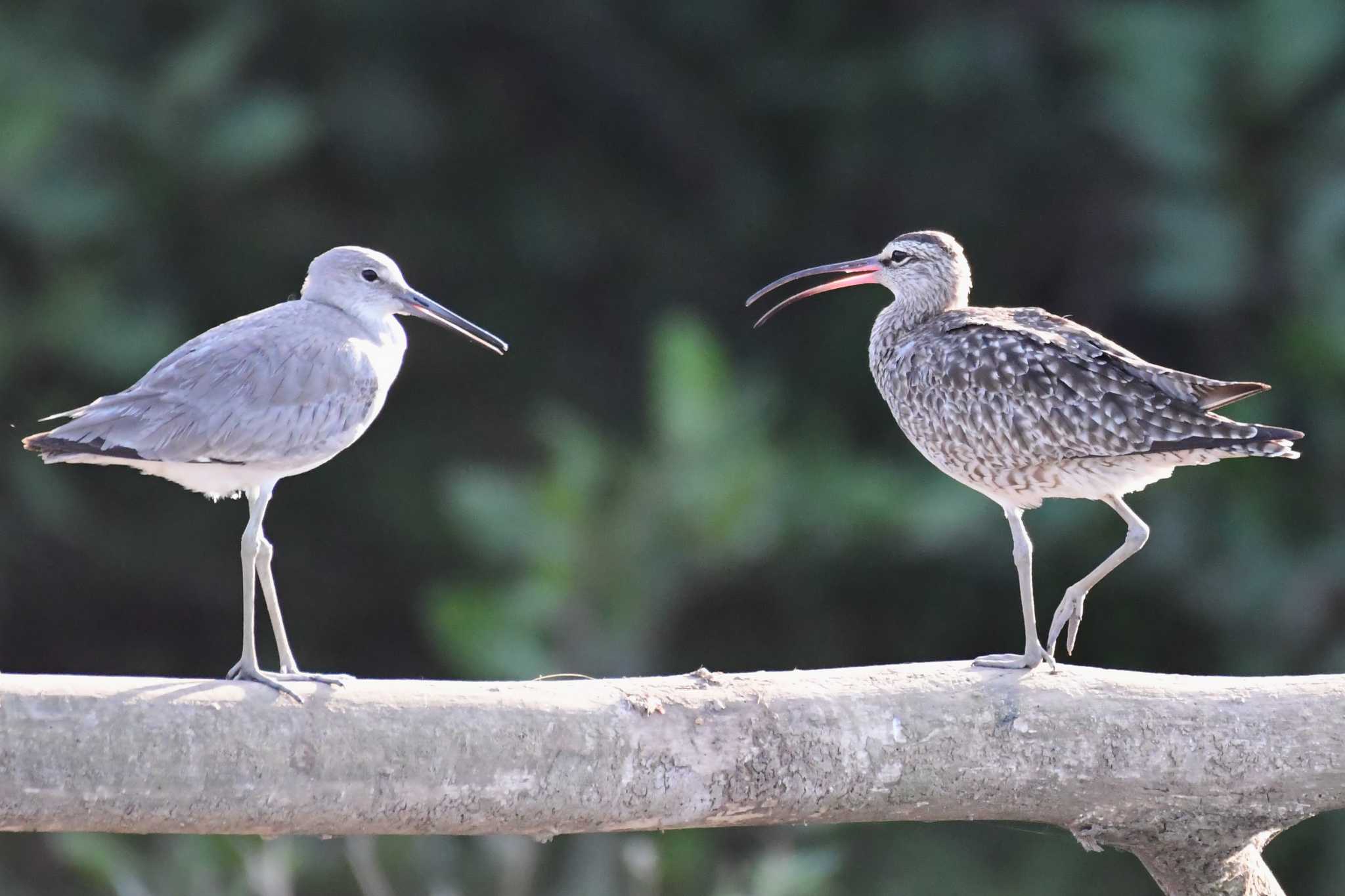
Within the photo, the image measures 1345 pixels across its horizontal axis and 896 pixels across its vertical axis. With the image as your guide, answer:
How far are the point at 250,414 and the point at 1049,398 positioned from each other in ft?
5.68

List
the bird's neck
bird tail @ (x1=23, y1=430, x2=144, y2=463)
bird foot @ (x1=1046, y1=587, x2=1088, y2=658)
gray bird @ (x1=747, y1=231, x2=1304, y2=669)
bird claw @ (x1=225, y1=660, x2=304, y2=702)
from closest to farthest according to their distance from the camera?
bird claw @ (x1=225, y1=660, x2=304, y2=702), bird tail @ (x1=23, y1=430, x2=144, y2=463), gray bird @ (x1=747, y1=231, x2=1304, y2=669), bird foot @ (x1=1046, y1=587, x2=1088, y2=658), the bird's neck

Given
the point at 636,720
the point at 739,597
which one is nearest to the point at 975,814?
the point at 636,720

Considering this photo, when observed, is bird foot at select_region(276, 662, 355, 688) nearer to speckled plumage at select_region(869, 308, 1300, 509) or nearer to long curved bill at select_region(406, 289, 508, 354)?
long curved bill at select_region(406, 289, 508, 354)

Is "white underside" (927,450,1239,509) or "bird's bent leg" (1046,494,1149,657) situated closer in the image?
Result: "white underside" (927,450,1239,509)

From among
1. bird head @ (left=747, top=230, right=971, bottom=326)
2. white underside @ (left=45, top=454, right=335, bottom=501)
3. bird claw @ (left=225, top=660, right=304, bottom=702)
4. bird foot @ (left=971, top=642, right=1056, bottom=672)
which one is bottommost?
bird claw @ (left=225, top=660, right=304, bottom=702)

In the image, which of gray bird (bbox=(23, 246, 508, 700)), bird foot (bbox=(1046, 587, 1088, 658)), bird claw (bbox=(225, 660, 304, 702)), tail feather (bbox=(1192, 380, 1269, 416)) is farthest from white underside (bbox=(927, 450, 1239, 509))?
bird claw (bbox=(225, 660, 304, 702))

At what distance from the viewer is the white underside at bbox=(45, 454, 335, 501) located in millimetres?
3762

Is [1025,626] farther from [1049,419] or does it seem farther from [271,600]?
[271,600]

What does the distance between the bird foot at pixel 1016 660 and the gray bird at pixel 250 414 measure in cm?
130

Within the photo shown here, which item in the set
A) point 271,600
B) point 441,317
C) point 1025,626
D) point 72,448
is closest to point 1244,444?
point 1025,626

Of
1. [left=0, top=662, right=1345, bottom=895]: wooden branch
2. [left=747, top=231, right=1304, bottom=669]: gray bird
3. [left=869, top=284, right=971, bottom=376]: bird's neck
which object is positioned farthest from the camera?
[left=869, top=284, right=971, bottom=376]: bird's neck

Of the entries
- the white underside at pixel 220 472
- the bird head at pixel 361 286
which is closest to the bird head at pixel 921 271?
the bird head at pixel 361 286

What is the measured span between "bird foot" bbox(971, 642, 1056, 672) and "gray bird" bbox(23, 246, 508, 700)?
130 cm

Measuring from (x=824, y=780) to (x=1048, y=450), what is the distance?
104 cm
